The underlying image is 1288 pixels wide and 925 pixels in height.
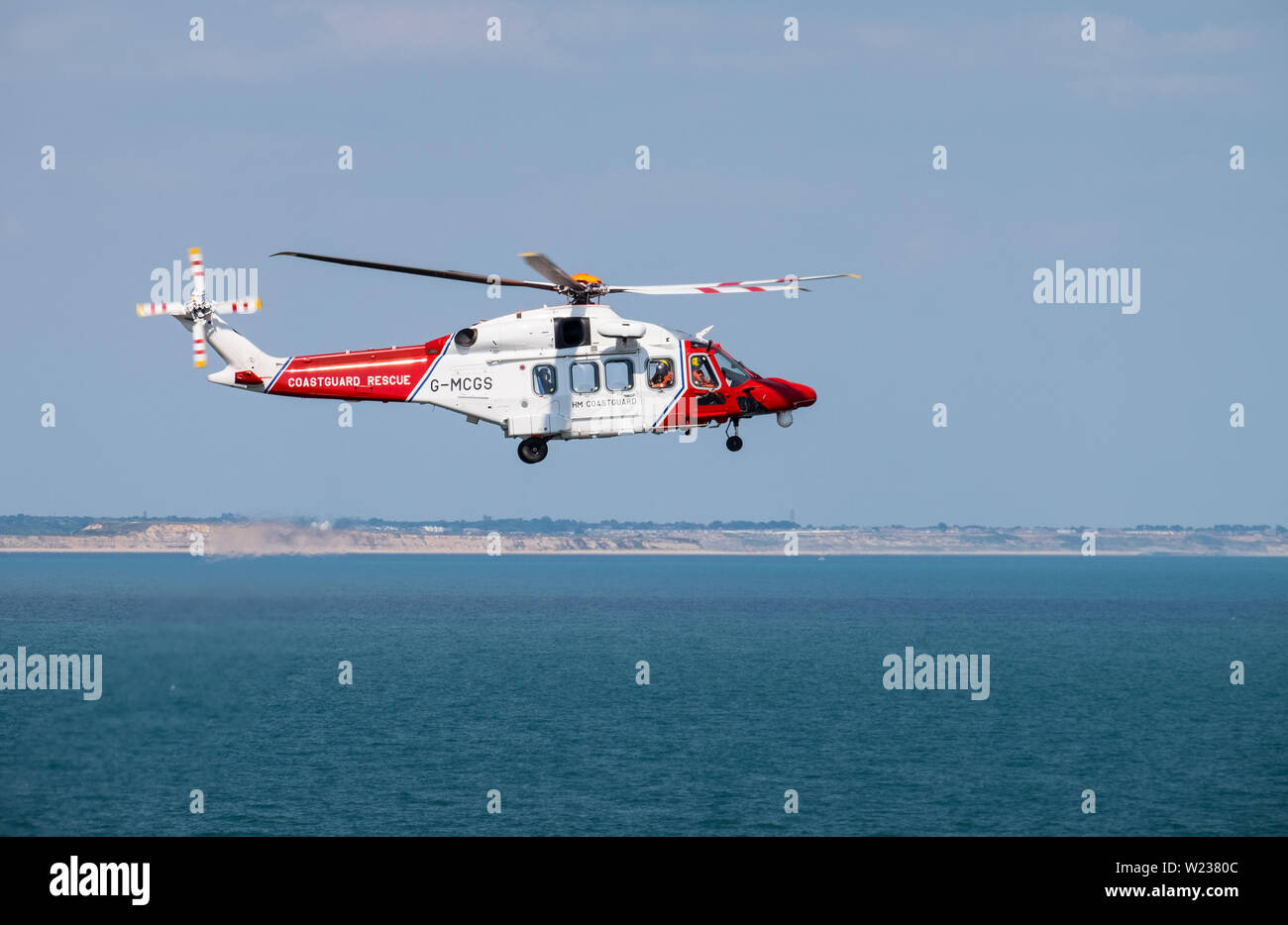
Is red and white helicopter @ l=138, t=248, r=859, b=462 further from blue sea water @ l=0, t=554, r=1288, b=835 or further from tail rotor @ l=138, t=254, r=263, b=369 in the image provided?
blue sea water @ l=0, t=554, r=1288, b=835

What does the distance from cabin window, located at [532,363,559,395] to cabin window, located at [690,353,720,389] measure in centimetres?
336

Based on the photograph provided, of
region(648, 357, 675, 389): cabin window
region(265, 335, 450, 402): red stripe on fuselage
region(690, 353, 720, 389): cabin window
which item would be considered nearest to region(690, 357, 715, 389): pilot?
region(690, 353, 720, 389): cabin window

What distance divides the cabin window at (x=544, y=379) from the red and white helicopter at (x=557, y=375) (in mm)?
24

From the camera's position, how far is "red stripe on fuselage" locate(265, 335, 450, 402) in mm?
34844

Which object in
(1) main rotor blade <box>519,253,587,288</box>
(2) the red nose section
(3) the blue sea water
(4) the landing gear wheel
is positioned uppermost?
(1) main rotor blade <box>519,253,587,288</box>

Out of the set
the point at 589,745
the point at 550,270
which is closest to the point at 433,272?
the point at 550,270

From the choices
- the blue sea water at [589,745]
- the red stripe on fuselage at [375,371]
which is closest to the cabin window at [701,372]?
the red stripe on fuselage at [375,371]

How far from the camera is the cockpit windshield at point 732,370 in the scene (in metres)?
35.6

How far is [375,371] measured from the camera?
114ft
